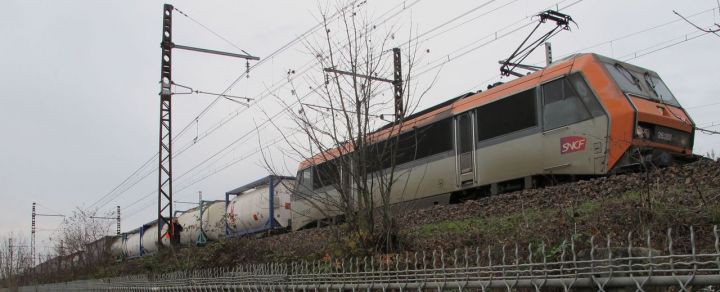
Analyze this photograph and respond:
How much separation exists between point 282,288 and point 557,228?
9.40 feet

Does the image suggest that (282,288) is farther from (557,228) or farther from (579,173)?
(579,173)

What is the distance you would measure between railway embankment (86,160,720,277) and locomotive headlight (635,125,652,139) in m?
1.95

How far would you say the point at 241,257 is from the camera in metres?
8.95

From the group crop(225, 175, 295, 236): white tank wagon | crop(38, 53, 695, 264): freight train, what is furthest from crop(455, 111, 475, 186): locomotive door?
crop(225, 175, 295, 236): white tank wagon

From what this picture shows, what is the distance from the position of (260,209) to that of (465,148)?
12368 millimetres

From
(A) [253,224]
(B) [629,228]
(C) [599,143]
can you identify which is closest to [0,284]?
(A) [253,224]

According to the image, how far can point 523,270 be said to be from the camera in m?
3.38

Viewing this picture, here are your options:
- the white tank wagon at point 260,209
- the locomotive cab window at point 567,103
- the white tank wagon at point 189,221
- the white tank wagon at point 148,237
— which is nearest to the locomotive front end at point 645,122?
the locomotive cab window at point 567,103

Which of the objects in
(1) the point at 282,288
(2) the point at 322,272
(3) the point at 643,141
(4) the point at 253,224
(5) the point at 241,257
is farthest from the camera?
(4) the point at 253,224

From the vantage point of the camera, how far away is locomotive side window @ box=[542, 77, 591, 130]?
11.4m

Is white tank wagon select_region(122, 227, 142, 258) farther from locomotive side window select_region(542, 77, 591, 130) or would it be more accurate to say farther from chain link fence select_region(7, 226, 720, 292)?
chain link fence select_region(7, 226, 720, 292)

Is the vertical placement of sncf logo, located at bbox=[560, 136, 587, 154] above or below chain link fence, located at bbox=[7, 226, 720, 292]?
above

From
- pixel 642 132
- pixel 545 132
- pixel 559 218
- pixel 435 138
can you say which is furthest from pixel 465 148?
pixel 559 218

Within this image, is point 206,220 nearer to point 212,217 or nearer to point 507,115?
point 212,217
